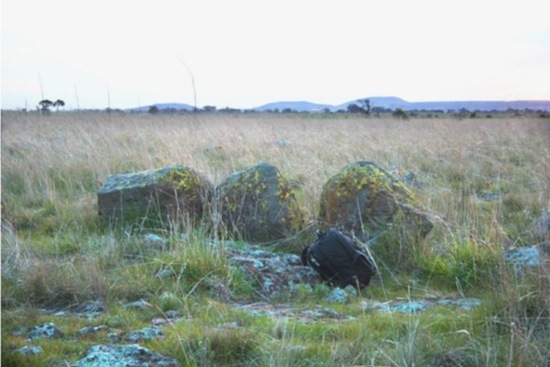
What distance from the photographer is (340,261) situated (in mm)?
4316

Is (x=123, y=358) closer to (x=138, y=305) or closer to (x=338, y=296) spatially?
(x=138, y=305)

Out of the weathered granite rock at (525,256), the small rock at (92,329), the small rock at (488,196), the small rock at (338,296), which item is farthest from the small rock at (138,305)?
the small rock at (488,196)

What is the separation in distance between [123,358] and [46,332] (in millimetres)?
681

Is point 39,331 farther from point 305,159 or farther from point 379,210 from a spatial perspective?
point 305,159

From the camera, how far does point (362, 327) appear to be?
3.20 meters

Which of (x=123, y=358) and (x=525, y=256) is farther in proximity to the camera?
(x=525, y=256)

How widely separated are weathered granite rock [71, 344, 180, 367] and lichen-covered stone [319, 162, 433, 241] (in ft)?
9.15

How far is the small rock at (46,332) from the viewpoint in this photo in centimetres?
306

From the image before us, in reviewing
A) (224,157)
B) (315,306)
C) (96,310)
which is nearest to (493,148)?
(224,157)

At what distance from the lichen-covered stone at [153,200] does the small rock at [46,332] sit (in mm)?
2563

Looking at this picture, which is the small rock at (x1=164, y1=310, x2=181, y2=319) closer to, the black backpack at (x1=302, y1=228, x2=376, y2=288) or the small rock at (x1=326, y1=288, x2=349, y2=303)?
the small rock at (x1=326, y1=288, x2=349, y2=303)

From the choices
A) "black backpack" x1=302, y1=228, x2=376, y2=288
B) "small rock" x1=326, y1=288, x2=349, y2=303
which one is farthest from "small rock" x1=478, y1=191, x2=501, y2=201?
"small rock" x1=326, y1=288, x2=349, y2=303

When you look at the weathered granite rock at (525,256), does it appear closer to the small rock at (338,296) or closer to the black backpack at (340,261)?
the black backpack at (340,261)

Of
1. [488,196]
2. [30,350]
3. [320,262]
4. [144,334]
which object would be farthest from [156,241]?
[488,196]
